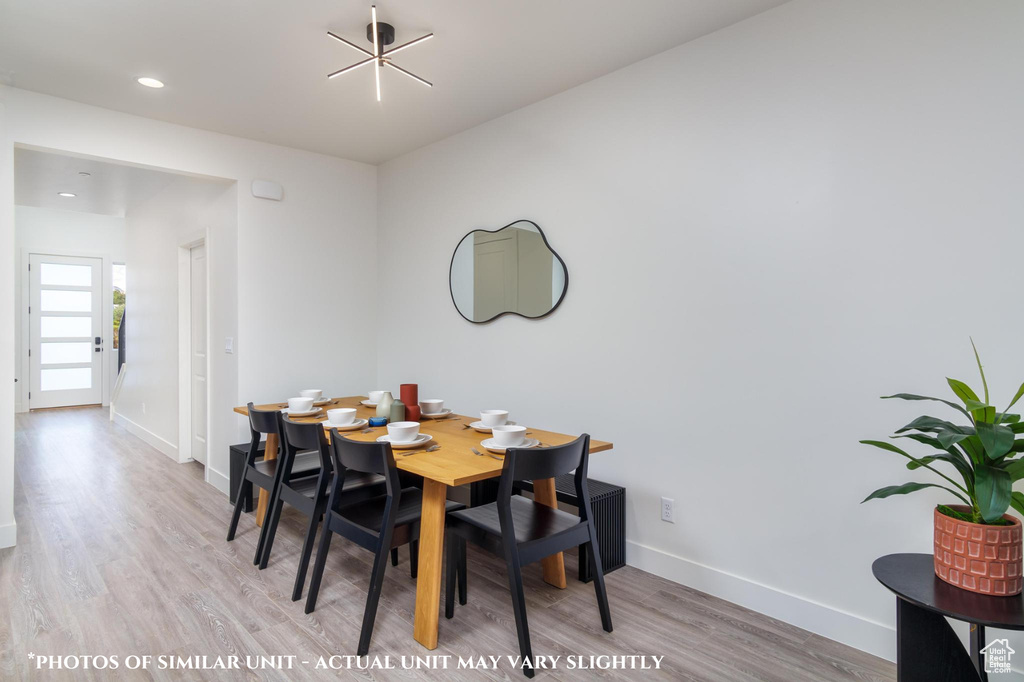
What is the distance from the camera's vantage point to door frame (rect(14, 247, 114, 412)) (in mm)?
7254

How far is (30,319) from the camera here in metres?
7.33

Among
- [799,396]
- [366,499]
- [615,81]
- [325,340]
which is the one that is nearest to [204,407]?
[325,340]

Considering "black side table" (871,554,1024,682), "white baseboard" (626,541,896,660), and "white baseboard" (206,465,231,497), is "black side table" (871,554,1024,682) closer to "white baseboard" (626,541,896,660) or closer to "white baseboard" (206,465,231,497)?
"white baseboard" (626,541,896,660)

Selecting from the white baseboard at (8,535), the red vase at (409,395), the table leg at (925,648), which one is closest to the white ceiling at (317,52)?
the red vase at (409,395)

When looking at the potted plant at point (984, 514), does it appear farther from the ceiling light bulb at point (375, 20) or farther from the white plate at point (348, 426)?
the ceiling light bulb at point (375, 20)

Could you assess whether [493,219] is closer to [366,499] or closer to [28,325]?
[366,499]

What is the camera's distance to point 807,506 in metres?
2.24

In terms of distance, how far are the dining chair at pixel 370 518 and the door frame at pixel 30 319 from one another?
24.5 feet

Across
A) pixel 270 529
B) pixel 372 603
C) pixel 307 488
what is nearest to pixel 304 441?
pixel 307 488

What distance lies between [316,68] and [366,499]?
2195 millimetres

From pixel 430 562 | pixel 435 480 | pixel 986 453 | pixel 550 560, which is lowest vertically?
pixel 550 560

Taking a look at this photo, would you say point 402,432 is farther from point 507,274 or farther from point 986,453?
point 986,453

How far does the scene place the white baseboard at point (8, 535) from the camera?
3023 mm

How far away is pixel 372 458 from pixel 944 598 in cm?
176
